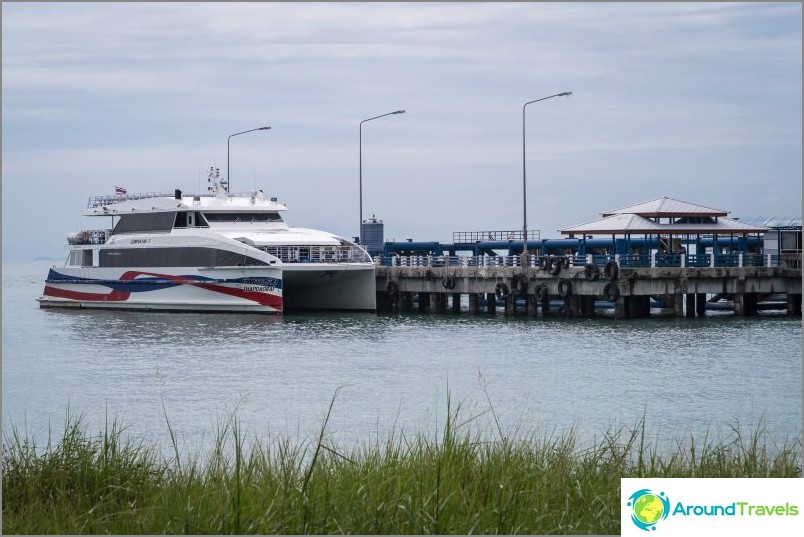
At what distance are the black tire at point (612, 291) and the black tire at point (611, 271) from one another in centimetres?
23

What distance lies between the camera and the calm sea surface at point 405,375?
71.5 feet

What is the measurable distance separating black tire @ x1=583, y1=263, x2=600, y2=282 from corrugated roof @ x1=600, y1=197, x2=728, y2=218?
4.91m

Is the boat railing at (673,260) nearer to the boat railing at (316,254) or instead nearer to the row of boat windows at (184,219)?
the boat railing at (316,254)

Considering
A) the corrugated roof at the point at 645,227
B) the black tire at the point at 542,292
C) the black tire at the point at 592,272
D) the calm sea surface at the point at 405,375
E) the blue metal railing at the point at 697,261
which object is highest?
the corrugated roof at the point at 645,227

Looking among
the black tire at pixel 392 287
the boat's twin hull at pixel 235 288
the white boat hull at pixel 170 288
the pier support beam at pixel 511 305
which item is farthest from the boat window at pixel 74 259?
the pier support beam at pixel 511 305

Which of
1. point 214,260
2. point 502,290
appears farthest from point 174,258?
point 502,290

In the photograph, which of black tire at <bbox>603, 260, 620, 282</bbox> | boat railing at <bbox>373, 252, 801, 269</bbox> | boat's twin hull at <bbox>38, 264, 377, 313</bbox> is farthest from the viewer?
boat's twin hull at <bbox>38, 264, 377, 313</bbox>

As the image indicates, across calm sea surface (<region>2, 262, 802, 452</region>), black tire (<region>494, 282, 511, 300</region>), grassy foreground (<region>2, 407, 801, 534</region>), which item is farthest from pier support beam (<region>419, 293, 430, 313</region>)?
grassy foreground (<region>2, 407, 801, 534</region>)

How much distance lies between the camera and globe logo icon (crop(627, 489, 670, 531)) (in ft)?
29.1

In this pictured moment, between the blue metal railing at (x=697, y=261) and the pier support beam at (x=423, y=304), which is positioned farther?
the pier support beam at (x=423, y=304)

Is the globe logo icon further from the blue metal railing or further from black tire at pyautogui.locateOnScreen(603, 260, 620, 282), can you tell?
the blue metal railing

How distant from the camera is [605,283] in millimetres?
45656

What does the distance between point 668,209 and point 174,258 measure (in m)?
21.2

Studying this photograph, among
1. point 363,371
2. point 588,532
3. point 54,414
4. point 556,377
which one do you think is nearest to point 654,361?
point 556,377
